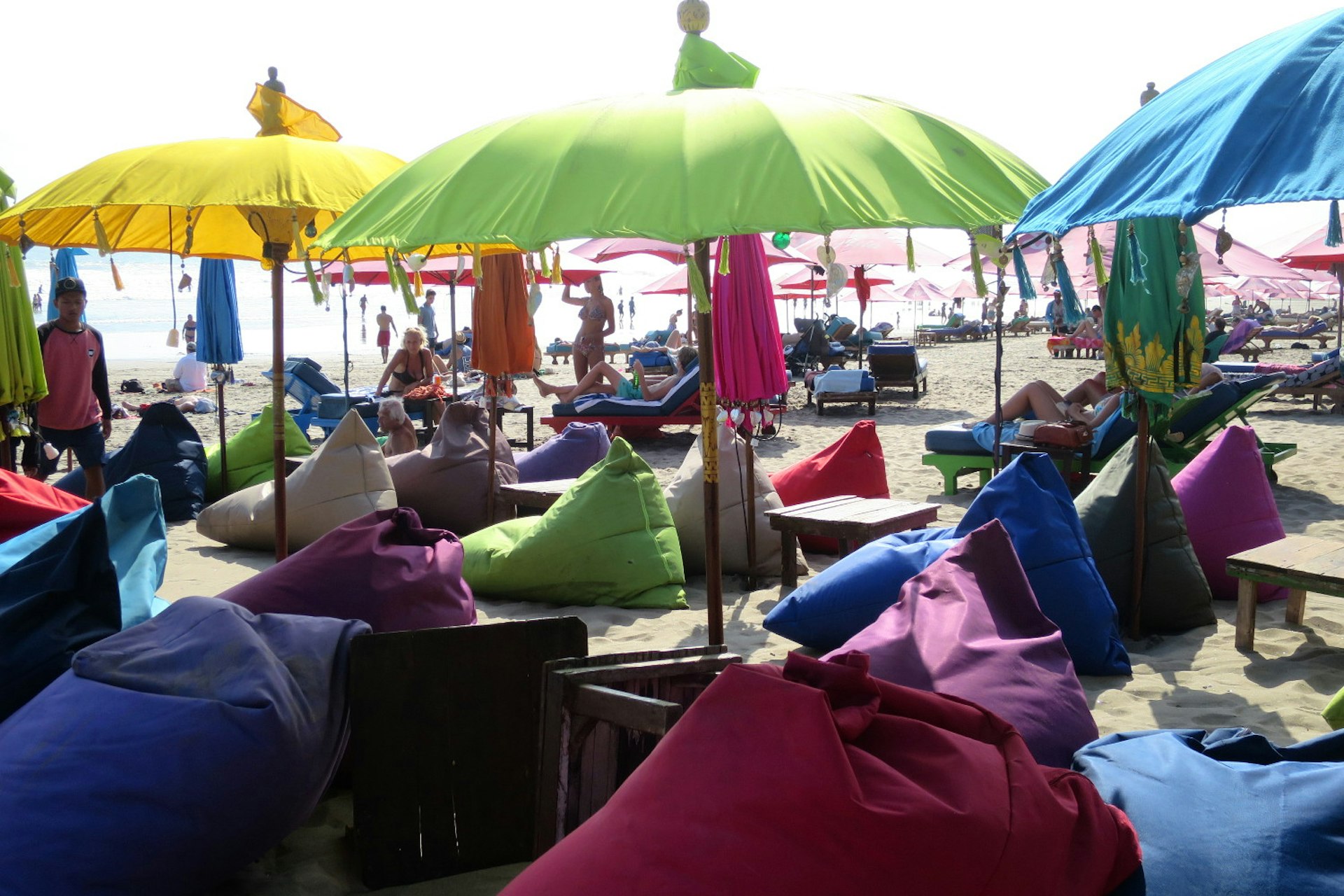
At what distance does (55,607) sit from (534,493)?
3.24 metres

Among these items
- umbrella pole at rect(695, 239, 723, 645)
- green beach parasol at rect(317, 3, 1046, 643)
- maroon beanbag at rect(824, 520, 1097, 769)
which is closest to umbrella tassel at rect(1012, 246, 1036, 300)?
green beach parasol at rect(317, 3, 1046, 643)

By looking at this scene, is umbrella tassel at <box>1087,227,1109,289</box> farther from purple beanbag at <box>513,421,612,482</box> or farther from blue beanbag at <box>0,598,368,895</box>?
purple beanbag at <box>513,421,612,482</box>

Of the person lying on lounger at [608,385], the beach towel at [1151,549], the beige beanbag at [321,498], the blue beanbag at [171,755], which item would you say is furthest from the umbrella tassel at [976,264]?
the person lying on lounger at [608,385]

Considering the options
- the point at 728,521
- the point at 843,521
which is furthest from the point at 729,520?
the point at 843,521

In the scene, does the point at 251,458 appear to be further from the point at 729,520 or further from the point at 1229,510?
the point at 1229,510

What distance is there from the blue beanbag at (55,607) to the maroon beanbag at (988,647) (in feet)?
6.02

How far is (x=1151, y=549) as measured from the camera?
169 inches

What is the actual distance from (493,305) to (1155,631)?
434cm

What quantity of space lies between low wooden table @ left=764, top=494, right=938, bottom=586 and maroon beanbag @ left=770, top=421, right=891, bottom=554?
54 cm

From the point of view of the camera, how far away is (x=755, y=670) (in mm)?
1639

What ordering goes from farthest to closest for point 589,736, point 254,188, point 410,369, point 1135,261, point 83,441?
point 410,369
point 83,441
point 1135,261
point 254,188
point 589,736

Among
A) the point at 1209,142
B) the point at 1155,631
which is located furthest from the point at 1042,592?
the point at 1209,142

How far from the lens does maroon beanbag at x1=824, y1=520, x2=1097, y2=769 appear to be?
2.60 meters

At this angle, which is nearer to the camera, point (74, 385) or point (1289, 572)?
point (1289, 572)
